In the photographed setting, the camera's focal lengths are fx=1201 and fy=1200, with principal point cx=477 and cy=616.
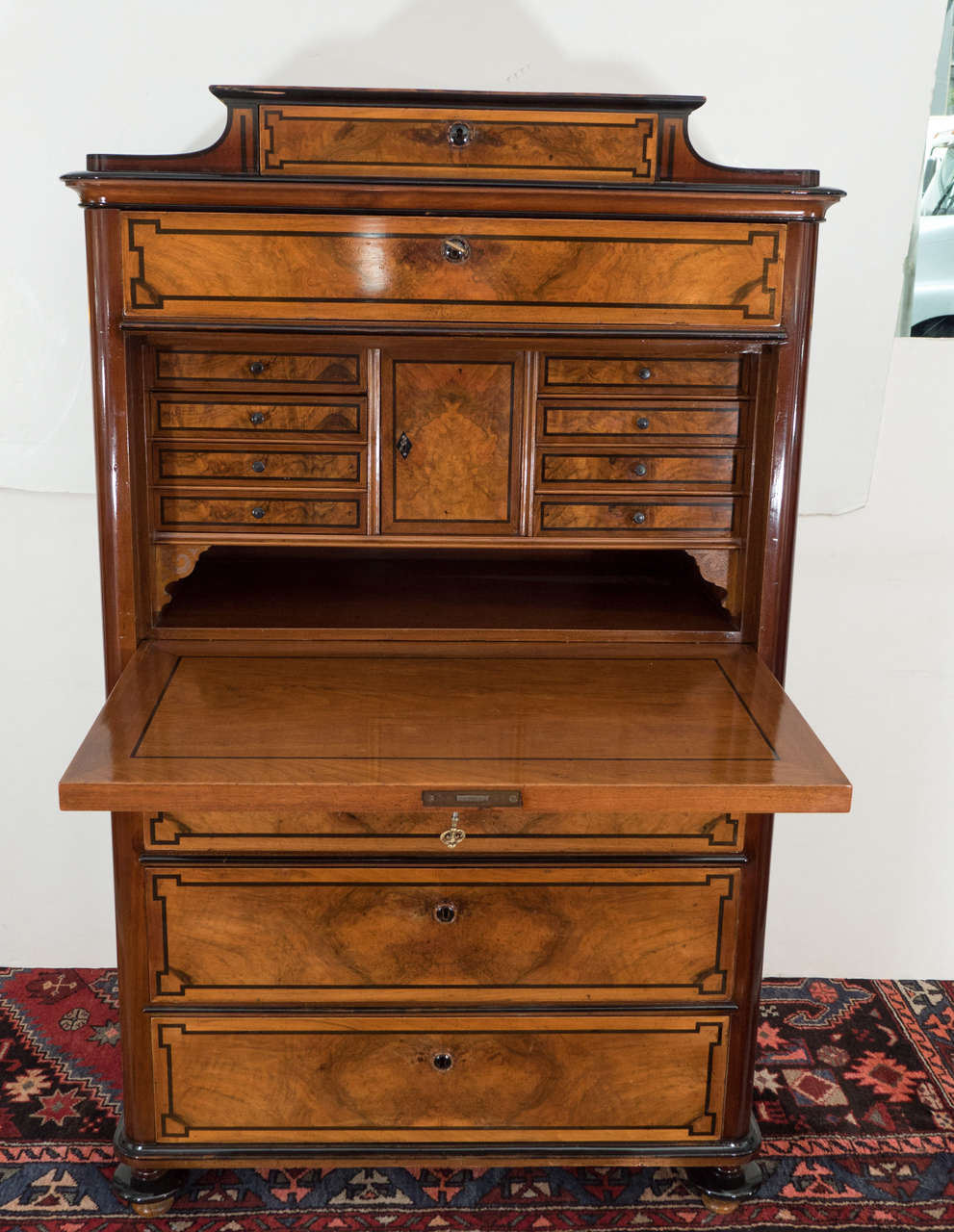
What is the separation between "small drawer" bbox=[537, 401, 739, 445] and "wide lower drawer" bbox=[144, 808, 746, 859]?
696 millimetres

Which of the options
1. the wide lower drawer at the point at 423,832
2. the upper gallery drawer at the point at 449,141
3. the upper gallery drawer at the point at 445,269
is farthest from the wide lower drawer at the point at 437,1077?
the upper gallery drawer at the point at 449,141

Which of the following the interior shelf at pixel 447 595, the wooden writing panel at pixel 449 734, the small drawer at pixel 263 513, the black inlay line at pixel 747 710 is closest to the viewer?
the wooden writing panel at pixel 449 734

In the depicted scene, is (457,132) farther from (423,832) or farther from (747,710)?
(423,832)

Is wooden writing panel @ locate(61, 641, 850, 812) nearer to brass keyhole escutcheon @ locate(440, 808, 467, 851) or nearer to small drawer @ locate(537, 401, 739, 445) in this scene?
brass keyhole escutcheon @ locate(440, 808, 467, 851)

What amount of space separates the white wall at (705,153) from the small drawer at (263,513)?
2.27 feet

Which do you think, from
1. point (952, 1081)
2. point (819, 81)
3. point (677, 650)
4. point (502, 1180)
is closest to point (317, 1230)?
point (502, 1180)

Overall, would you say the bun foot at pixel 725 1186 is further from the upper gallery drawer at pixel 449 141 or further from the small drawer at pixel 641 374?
the upper gallery drawer at pixel 449 141

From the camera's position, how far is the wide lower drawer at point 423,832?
2070mm

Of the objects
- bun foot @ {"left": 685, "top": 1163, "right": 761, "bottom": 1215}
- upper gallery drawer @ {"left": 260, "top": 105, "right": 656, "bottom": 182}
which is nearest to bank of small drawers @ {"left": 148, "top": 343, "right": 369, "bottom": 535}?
upper gallery drawer @ {"left": 260, "top": 105, "right": 656, "bottom": 182}

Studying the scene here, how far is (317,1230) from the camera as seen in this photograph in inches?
91.4

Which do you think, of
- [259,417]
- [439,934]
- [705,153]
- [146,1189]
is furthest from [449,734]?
[705,153]

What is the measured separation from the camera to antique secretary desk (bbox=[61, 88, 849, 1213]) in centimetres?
200

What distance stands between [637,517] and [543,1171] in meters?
1.37

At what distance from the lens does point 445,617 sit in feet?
7.82
